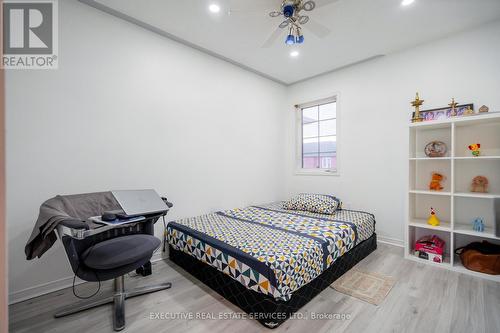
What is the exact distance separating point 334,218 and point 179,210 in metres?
1.96

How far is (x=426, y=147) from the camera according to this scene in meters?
2.69

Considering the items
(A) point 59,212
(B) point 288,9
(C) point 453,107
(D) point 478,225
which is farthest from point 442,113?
(A) point 59,212

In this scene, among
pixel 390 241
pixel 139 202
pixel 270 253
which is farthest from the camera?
pixel 390 241

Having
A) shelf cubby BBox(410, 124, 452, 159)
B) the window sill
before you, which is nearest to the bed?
the window sill

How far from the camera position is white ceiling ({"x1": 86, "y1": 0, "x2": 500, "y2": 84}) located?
212 cm

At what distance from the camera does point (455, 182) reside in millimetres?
2588

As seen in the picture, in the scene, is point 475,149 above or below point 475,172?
above

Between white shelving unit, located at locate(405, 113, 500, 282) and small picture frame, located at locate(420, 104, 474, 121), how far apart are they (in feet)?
0.38

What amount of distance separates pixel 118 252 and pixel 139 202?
400 millimetres

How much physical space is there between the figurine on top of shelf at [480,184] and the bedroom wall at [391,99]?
628mm

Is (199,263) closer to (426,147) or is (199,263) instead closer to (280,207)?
(280,207)

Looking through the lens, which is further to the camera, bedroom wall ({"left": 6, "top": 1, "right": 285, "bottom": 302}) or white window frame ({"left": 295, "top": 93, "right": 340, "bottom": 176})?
white window frame ({"left": 295, "top": 93, "right": 340, "bottom": 176})

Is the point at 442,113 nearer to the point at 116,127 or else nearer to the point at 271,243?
the point at 271,243

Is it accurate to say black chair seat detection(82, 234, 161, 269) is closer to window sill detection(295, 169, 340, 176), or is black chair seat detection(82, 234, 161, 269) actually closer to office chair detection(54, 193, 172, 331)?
office chair detection(54, 193, 172, 331)
